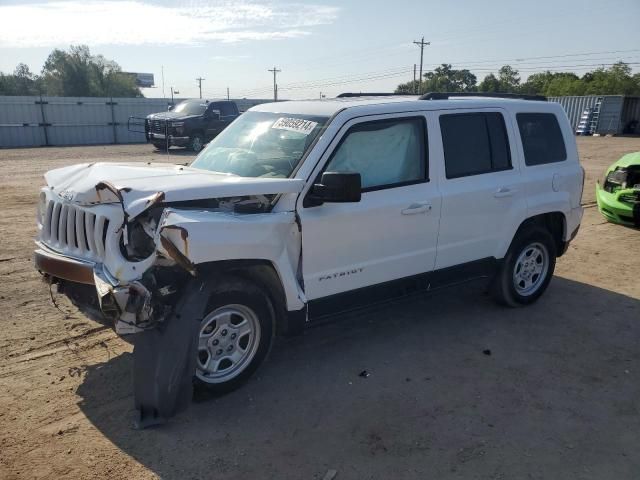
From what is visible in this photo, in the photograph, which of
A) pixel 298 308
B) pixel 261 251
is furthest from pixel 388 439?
pixel 261 251

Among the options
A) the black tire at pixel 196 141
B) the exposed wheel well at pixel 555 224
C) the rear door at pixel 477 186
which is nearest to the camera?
the rear door at pixel 477 186

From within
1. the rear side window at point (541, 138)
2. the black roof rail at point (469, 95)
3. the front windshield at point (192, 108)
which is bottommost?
the front windshield at point (192, 108)

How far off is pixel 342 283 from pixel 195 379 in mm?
1304

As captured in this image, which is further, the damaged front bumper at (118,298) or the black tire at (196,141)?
the black tire at (196,141)

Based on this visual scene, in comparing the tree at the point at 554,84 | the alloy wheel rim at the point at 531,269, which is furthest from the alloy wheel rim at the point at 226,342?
the tree at the point at 554,84

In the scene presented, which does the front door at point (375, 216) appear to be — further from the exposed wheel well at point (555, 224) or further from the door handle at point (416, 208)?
the exposed wheel well at point (555, 224)

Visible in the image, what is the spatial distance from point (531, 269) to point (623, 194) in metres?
4.22

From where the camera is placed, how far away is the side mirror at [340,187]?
3660mm

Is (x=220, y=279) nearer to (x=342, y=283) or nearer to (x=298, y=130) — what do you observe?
(x=342, y=283)

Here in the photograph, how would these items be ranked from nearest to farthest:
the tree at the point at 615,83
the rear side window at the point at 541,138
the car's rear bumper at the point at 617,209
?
1. the rear side window at the point at 541,138
2. the car's rear bumper at the point at 617,209
3. the tree at the point at 615,83

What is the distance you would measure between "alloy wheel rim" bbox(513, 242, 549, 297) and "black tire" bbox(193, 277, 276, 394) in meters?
2.88

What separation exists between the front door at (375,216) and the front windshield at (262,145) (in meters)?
0.30

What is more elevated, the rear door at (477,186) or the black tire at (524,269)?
the rear door at (477,186)

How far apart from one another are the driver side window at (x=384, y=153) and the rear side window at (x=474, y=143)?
0.30 meters
